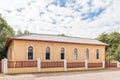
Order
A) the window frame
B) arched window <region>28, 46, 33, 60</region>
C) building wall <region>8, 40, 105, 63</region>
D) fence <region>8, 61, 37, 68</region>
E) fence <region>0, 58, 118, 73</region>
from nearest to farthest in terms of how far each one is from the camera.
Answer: fence <region>0, 58, 118, 73</region>, fence <region>8, 61, 37, 68</region>, building wall <region>8, 40, 105, 63</region>, arched window <region>28, 46, 33, 60</region>, the window frame

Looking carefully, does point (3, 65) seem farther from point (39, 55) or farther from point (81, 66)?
point (81, 66)

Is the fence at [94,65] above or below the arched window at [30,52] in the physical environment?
below

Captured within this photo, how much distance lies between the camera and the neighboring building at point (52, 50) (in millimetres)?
23984

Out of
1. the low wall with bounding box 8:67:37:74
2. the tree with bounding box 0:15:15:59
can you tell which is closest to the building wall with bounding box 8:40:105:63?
the low wall with bounding box 8:67:37:74

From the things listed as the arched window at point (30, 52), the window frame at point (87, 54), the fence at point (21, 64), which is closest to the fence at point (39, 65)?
the fence at point (21, 64)

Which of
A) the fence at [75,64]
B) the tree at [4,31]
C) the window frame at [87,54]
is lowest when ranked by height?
the fence at [75,64]

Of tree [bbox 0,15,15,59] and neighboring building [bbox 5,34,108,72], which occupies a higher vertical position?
tree [bbox 0,15,15,59]

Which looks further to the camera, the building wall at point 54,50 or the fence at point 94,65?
the fence at point 94,65

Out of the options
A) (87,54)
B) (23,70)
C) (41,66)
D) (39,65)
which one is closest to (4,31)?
(87,54)

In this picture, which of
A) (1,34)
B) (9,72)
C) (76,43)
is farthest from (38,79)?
(1,34)

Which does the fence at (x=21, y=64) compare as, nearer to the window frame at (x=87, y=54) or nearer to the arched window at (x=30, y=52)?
the arched window at (x=30, y=52)

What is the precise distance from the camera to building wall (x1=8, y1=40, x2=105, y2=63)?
23.8 meters

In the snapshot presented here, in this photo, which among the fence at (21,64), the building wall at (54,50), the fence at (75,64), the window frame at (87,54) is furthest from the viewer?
the window frame at (87,54)

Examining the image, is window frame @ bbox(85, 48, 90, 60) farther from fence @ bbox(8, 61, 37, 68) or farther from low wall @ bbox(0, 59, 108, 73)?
fence @ bbox(8, 61, 37, 68)
